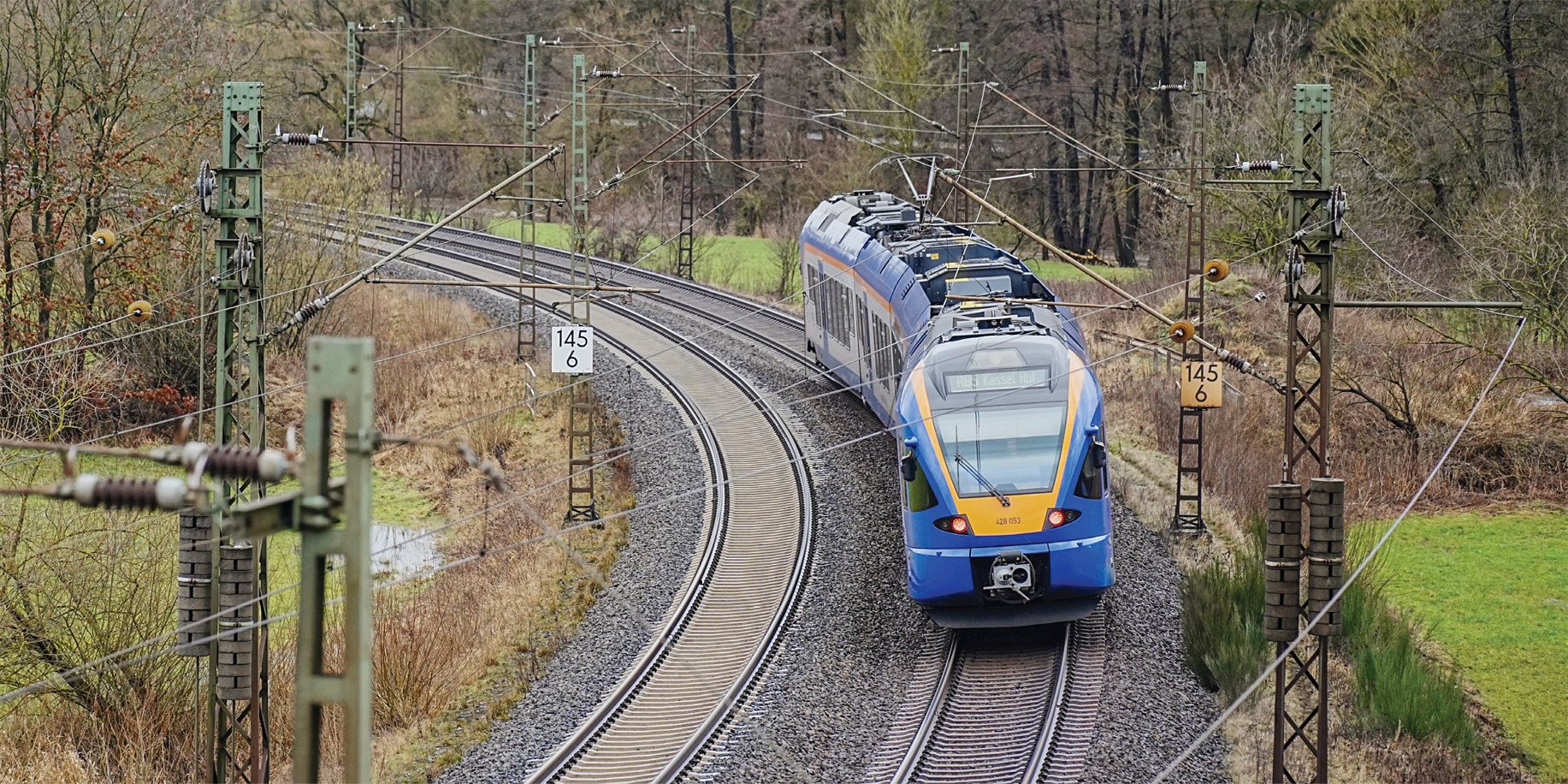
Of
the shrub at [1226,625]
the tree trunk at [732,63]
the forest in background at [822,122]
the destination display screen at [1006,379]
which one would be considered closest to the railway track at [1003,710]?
the shrub at [1226,625]

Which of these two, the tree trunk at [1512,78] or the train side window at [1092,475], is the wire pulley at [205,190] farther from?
the tree trunk at [1512,78]

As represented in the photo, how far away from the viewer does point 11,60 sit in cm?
2619

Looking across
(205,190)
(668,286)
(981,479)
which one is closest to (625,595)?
(981,479)

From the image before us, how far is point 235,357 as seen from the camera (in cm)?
1271

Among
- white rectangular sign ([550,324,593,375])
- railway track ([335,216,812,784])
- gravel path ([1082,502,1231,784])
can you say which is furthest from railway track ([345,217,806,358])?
gravel path ([1082,502,1231,784])

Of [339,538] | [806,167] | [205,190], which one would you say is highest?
[806,167]

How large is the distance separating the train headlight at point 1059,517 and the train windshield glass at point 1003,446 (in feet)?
0.82

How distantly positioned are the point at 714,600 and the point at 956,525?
442 cm

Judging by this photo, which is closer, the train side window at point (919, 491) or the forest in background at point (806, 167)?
the train side window at point (919, 491)

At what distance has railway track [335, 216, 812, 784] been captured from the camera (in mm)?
14773

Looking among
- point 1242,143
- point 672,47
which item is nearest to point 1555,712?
point 1242,143

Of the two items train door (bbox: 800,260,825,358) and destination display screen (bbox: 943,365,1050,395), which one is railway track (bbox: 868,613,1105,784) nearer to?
destination display screen (bbox: 943,365,1050,395)

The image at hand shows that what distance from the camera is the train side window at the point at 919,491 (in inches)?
626

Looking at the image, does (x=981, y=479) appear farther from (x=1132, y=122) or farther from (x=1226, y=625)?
(x=1132, y=122)
